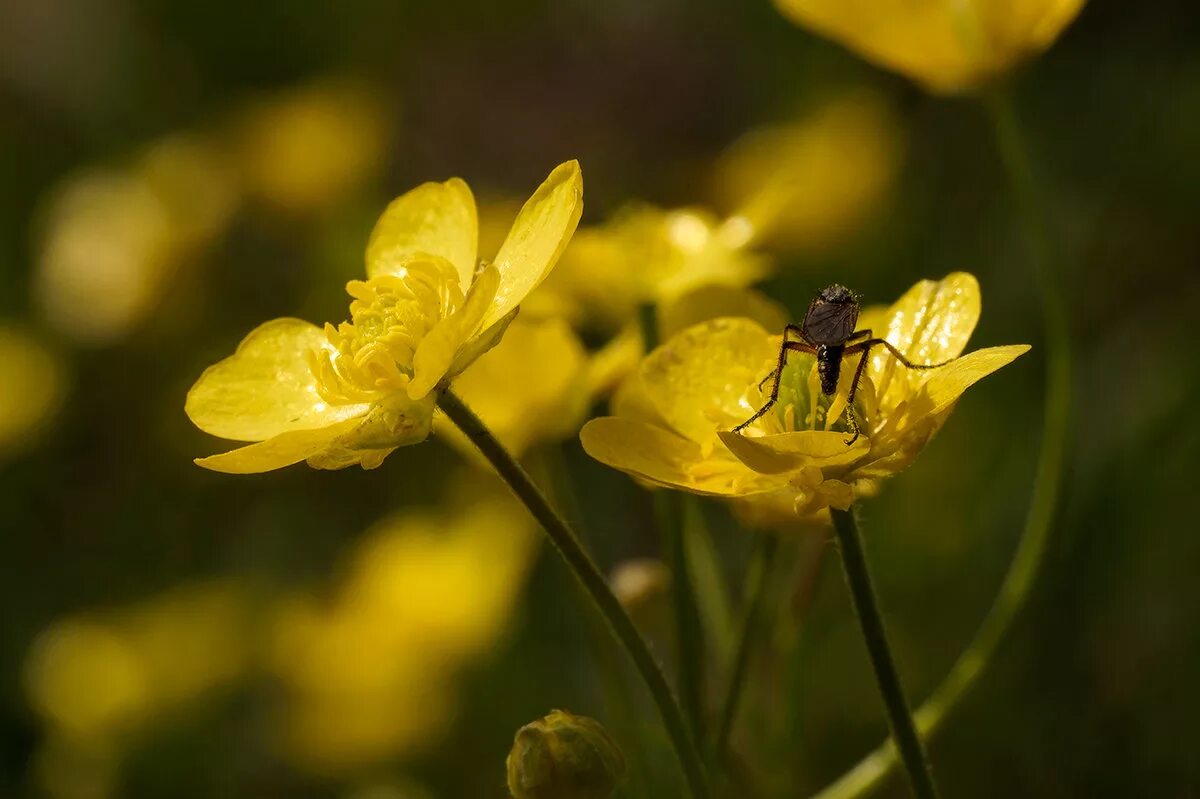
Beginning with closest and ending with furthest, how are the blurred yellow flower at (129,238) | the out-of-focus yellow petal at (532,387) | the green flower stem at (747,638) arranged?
the green flower stem at (747,638), the out-of-focus yellow petal at (532,387), the blurred yellow flower at (129,238)

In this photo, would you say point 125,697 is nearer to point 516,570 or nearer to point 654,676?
point 516,570

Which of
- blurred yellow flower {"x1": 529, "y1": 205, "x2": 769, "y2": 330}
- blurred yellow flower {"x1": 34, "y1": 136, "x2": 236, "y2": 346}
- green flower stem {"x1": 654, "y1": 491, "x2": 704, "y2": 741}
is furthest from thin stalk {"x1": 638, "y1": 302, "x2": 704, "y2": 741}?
blurred yellow flower {"x1": 34, "y1": 136, "x2": 236, "y2": 346}

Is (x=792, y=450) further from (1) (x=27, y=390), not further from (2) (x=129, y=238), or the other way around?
(1) (x=27, y=390)

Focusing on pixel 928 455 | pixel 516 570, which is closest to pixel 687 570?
pixel 516 570

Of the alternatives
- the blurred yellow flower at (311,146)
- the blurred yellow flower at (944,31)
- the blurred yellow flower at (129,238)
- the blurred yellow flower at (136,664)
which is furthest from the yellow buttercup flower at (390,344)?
the blurred yellow flower at (311,146)

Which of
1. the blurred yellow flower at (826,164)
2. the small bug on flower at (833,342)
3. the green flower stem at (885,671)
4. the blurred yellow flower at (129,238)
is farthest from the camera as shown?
the blurred yellow flower at (129,238)

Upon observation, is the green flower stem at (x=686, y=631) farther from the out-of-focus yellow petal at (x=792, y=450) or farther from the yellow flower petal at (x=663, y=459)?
the out-of-focus yellow petal at (x=792, y=450)

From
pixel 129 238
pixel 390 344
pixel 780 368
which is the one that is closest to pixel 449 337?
pixel 390 344
